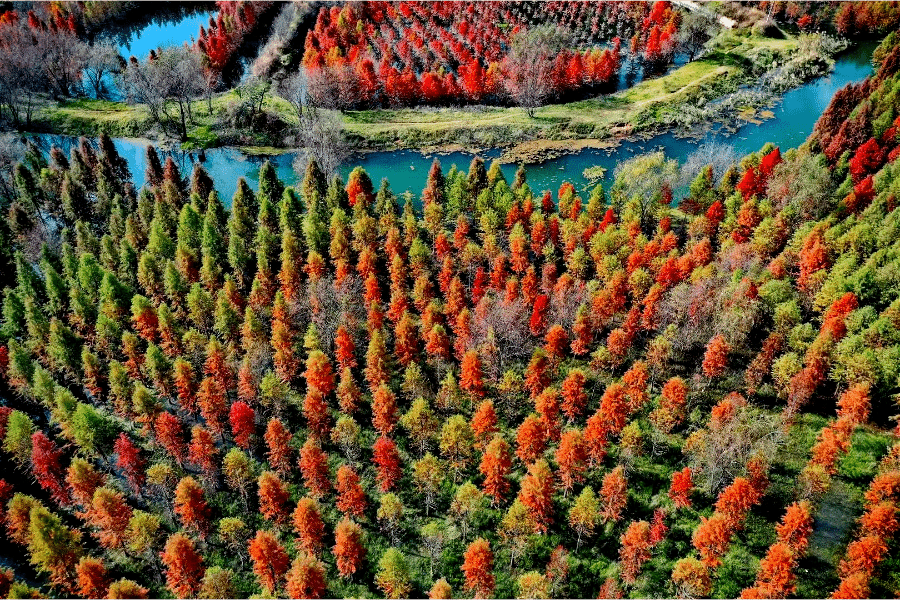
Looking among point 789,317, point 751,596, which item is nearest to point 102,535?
point 751,596

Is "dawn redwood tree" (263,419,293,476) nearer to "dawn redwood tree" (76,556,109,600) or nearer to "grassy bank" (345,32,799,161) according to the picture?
"dawn redwood tree" (76,556,109,600)

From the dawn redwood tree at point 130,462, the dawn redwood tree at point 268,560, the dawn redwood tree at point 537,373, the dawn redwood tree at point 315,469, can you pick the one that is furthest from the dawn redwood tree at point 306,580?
the dawn redwood tree at point 537,373

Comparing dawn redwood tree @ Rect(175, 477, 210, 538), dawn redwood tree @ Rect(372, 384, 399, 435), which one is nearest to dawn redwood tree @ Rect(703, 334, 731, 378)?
dawn redwood tree @ Rect(372, 384, 399, 435)

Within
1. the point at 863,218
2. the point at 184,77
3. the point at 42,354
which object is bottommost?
the point at 42,354

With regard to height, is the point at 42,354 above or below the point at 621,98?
below

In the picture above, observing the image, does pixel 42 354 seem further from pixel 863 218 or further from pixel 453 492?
pixel 863 218

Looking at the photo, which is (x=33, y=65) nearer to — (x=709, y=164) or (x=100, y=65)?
(x=100, y=65)

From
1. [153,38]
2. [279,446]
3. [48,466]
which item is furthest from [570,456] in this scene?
[153,38]

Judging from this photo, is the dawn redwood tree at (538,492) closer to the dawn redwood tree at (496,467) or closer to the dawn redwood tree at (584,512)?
the dawn redwood tree at (584,512)
